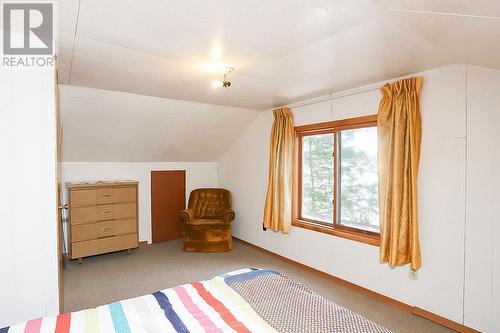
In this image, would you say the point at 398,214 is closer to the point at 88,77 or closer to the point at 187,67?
the point at 187,67

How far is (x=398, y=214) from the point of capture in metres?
2.68

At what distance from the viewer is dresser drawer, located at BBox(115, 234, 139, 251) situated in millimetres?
4207

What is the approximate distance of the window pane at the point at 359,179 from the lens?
3168 mm

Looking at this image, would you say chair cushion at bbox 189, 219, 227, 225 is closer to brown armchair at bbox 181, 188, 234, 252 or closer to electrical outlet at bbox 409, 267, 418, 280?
brown armchair at bbox 181, 188, 234, 252

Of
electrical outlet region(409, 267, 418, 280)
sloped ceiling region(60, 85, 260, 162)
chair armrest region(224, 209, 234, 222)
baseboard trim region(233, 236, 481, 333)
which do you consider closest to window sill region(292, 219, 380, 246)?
electrical outlet region(409, 267, 418, 280)

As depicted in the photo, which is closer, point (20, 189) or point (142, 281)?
point (20, 189)

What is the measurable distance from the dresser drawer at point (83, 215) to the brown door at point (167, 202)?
1.09 meters

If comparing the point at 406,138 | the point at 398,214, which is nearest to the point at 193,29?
the point at 406,138

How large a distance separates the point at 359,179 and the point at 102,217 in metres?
3.60

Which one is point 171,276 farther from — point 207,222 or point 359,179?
point 359,179

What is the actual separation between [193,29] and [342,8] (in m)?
0.92

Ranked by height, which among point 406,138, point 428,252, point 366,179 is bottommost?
point 428,252

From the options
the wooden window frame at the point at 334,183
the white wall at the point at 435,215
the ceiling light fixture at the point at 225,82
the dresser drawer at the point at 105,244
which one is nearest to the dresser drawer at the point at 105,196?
the dresser drawer at the point at 105,244

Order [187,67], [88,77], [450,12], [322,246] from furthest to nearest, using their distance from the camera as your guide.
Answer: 1. [322,246]
2. [88,77]
3. [187,67]
4. [450,12]
